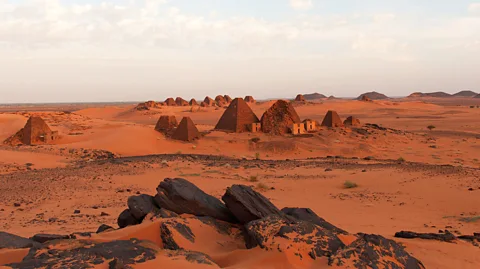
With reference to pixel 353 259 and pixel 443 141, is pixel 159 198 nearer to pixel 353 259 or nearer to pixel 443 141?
pixel 353 259

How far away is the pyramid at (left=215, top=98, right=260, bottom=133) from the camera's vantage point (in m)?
26.2

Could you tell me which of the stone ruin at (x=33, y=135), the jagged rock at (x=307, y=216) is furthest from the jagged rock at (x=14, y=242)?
the stone ruin at (x=33, y=135)

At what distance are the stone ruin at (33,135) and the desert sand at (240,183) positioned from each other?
784 millimetres

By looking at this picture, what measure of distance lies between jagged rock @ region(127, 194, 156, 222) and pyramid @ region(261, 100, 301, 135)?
19690mm

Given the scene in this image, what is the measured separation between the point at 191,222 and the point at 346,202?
21.0 feet

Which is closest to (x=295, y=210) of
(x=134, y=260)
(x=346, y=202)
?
(x=134, y=260)

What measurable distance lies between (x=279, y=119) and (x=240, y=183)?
42.5ft

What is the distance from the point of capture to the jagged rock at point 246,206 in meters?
5.65

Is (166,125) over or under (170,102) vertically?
under

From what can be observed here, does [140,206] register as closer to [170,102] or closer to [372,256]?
[372,256]

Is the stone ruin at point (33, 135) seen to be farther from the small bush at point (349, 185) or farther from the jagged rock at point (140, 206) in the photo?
the jagged rock at point (140, 206)

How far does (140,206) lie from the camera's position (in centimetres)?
600

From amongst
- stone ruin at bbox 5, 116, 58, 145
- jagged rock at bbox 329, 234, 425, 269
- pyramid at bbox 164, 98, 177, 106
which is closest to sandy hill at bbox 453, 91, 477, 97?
pyramid at bbox 164, 98, 177, 106

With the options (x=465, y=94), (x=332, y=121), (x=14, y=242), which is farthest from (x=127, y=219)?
(x=465, y=94)
